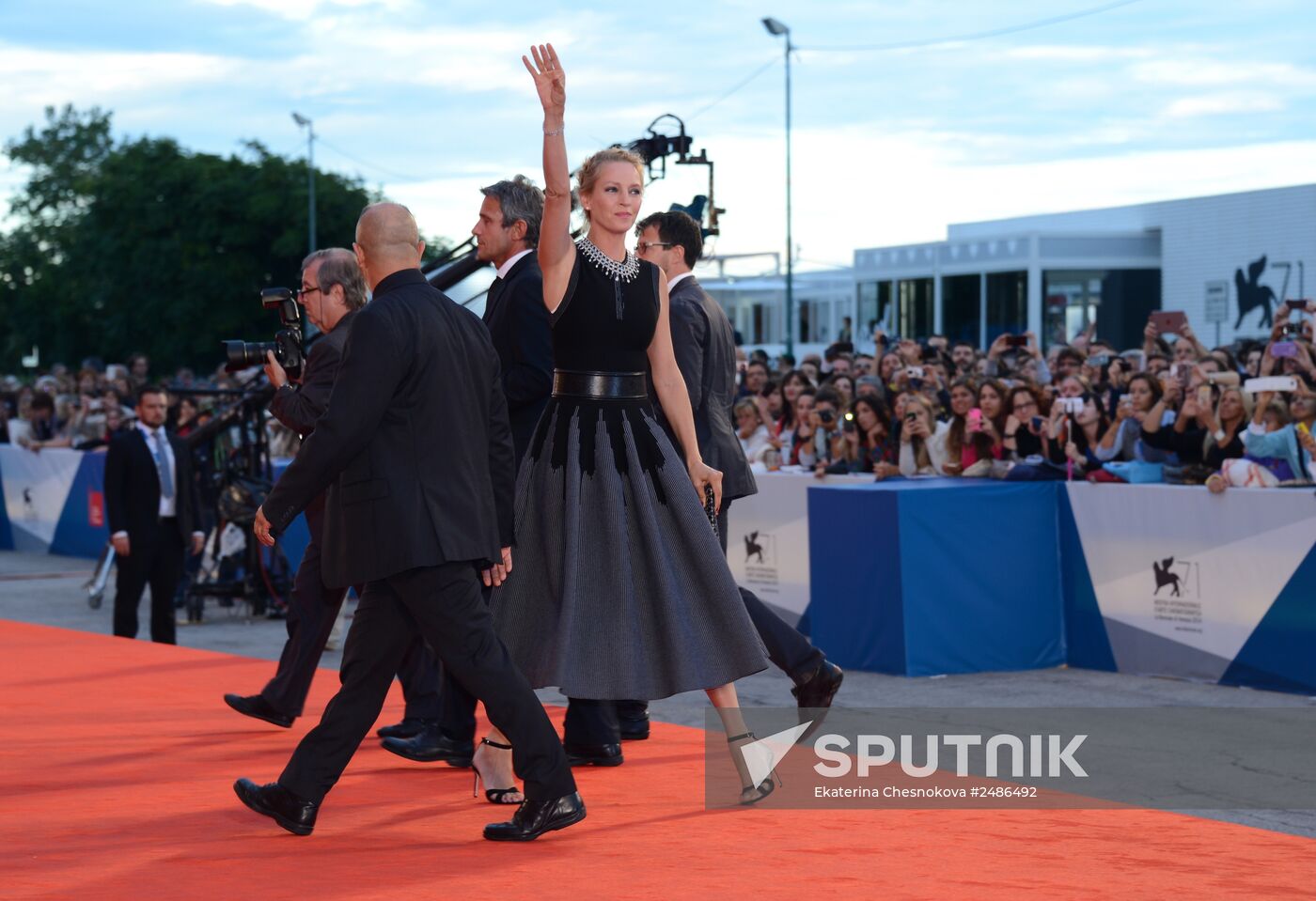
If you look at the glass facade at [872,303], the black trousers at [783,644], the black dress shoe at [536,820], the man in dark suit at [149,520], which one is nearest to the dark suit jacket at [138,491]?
the man in dark suit at [149,520]

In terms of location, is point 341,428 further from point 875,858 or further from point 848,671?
point 848,671

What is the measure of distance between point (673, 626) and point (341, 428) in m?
1.15

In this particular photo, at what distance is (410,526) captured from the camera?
4648 millimetres

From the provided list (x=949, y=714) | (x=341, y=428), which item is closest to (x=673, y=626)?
(x=341, y=428)

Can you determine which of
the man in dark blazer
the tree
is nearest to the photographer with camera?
the man in dark blazer

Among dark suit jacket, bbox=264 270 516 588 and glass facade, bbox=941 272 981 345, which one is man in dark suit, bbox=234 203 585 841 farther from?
glass facade, bbox=941 272 981 345

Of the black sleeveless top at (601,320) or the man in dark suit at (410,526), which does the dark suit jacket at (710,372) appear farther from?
the man in dark suit at (410,526)

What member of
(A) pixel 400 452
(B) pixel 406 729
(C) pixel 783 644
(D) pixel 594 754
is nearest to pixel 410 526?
(A) pixel 400 452

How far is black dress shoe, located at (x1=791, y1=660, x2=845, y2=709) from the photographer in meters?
6.15

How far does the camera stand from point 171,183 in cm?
5638

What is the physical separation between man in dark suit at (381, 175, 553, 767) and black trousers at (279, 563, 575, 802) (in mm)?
855

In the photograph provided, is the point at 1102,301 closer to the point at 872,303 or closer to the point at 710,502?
the point at 872,303

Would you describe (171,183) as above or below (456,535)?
above

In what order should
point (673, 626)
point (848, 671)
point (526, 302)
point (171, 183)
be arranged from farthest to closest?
point (171, 183)
point (848, 671)
point (526, 302)
point (673, 626)
